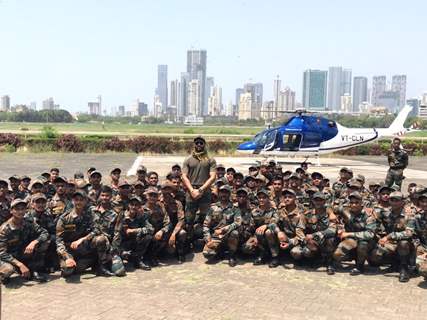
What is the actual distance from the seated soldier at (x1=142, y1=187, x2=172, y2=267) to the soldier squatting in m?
0.02

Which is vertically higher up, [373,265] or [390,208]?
[390,208]

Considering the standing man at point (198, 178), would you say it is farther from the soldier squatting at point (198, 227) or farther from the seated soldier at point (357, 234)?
the seated soldier at point (357, 234)

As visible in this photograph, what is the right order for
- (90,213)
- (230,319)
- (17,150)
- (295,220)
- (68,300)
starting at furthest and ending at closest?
(17,150), (295,220), (90,213), (68,300), (230,319)

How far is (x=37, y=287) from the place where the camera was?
233 inches

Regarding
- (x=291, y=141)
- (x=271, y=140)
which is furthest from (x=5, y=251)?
(x=291, y=141)

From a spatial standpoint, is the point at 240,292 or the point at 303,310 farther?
the point at 240,292

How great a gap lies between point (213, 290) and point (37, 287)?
2142 mm

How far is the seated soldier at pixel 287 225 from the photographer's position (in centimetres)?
691

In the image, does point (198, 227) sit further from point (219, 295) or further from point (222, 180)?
point (219, 295)

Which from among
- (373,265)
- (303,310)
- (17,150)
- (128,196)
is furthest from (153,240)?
(17,150)

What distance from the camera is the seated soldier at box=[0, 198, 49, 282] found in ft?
19.3

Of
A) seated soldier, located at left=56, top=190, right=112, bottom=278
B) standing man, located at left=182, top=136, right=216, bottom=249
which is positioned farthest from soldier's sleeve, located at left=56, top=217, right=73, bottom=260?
standing man, located at left=182, top=136, right=216, bottom=249

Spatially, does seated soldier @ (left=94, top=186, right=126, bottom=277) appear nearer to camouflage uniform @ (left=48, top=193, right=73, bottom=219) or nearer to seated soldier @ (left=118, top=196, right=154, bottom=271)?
seated soldier @ (left=118, top=196, right=154, bottom=271)

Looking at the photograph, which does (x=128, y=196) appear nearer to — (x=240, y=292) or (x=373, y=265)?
(x=240, y=292)
